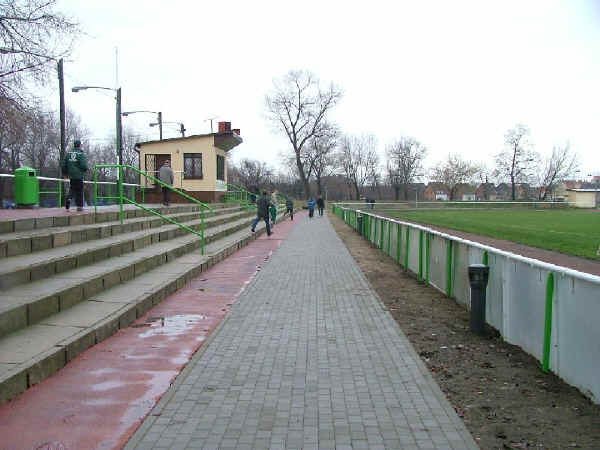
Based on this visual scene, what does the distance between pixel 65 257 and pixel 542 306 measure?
6349mm

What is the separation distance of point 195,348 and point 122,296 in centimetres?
212

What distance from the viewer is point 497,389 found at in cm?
498

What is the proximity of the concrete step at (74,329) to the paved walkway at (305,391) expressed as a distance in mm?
1160

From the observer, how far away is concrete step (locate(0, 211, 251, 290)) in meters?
6.85

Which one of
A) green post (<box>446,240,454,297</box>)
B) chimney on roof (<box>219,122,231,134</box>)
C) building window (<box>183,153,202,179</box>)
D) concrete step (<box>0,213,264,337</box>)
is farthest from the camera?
chimney on roof (<box>219,122,231,134</box>)

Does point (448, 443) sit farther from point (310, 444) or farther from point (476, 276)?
point (476, 276)

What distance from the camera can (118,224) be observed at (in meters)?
12.3

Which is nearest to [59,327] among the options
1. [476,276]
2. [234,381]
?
[234,381]

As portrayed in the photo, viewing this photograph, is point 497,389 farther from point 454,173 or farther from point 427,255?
point 454,173

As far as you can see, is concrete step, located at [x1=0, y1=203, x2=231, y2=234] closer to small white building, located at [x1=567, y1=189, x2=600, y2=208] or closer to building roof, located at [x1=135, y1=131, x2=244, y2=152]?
building roof, located at [x1=135, y1=131, x2=244, y2=152]

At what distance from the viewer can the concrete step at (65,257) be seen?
6.85m

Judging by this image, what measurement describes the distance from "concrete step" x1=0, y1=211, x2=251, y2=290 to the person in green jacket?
6.12ft

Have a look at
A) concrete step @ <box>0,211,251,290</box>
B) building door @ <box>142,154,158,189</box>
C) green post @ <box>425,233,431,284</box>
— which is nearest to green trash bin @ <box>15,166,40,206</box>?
concrete step @ <box>0,211,251,290</box>

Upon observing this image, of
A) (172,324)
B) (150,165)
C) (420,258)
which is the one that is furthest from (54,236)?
(150,165)
